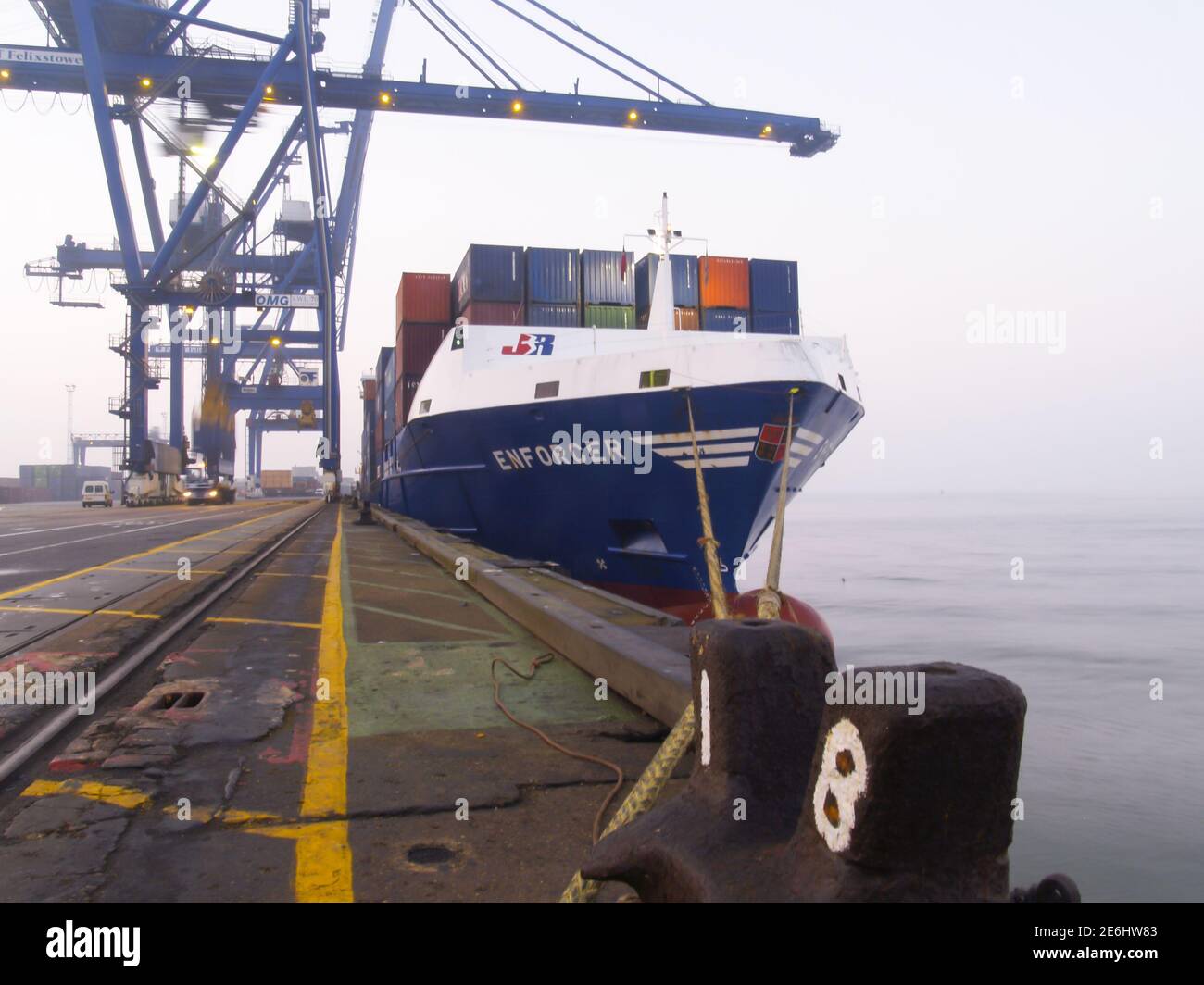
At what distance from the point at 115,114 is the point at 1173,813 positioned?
41585 mm

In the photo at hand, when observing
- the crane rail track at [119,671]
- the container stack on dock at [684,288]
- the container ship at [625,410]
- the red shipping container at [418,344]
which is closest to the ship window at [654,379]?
the container ship at [625,410]

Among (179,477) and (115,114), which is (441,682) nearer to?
(115,114)

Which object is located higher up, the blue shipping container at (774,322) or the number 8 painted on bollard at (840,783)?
the blue shipping container at (774,322)

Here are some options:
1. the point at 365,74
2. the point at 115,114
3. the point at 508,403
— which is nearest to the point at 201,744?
the point at 508,403

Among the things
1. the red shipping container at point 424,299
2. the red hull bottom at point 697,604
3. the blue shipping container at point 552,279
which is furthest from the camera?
the red shipping container at point 424,299

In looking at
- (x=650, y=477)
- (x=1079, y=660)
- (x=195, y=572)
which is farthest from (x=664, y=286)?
(x=1079, y=660)

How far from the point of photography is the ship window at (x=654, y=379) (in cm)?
1278

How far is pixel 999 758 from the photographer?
1.64 metres

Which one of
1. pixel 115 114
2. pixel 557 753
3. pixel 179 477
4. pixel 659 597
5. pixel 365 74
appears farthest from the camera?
pixel 179 477

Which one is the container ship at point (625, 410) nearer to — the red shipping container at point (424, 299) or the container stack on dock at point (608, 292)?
the container stack on dock at point (608, 292)

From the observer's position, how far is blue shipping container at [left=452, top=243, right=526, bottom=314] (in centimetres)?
1841

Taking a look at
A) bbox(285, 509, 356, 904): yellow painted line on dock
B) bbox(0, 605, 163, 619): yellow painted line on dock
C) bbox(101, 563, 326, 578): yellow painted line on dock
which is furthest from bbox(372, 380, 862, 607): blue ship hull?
bbox(285, 509, 356, 904): yellow painted line on dock

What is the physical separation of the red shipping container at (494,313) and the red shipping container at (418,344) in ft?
12.8

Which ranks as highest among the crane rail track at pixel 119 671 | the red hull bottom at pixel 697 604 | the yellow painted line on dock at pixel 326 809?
the crane rail track at pixel 119 671
